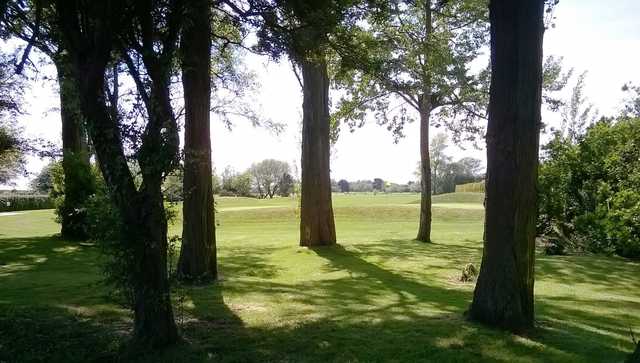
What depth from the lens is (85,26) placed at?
20.2 ft

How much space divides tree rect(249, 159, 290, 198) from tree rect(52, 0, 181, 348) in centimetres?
9065

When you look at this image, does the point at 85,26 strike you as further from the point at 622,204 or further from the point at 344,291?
the point at 622,204

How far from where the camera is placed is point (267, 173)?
101m

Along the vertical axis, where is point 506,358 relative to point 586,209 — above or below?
below

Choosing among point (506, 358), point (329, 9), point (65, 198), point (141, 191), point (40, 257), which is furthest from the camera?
point (65, 198)

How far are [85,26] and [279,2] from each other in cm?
378

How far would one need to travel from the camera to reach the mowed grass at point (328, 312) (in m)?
5.74

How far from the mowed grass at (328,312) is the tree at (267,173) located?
82764 mm

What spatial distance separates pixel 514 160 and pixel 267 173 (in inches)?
3786

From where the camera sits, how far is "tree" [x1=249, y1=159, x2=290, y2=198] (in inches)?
3875

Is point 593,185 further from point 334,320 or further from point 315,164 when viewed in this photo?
point 334,320

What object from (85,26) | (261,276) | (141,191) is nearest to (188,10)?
(85,26)

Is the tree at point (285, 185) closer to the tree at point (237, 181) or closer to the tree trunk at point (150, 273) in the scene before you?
the tree at point (237, 181)

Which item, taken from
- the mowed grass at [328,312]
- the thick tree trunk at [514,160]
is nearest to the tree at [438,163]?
the mowed grass at [328,312]
